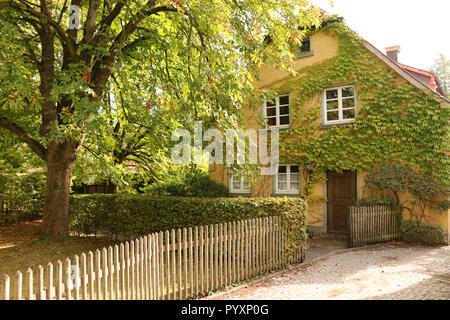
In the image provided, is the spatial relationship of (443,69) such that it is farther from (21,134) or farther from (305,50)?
(21,134)

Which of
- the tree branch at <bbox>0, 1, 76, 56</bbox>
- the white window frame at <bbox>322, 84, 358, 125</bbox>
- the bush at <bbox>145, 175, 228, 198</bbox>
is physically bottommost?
the bush at <bbox>145, 175, 228, 198</bbox>

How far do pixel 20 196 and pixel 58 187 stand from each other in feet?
24.8

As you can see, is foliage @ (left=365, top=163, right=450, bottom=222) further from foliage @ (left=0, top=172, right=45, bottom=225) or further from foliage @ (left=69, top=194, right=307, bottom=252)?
foliage @ (left=0, top=172, right=45, bottom=225)

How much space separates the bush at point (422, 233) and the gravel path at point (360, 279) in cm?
131

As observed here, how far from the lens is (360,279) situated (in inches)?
294

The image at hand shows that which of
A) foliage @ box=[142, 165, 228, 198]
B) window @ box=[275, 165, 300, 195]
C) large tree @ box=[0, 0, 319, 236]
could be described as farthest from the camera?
window @ box=[275, 165, 300, 195]

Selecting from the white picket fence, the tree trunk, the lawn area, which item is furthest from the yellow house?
the tree trunk

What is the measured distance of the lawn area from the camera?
9006 millimetres

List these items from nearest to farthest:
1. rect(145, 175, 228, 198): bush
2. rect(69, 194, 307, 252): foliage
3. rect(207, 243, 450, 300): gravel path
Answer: rect(207, 243, 450, 300): gravel path
rect(69, 194, 307, 252): foliage
rect(145, 175, 228, 198): bush

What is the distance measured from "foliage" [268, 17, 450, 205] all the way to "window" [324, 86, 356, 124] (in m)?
0.29

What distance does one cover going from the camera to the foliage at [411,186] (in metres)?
11.6

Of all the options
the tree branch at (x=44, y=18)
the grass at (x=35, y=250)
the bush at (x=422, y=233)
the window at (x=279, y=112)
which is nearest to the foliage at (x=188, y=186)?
the grass at (x=35, y=250)

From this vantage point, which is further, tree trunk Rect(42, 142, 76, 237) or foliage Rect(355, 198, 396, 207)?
foliage Rect(355, 198, 396, 207)
